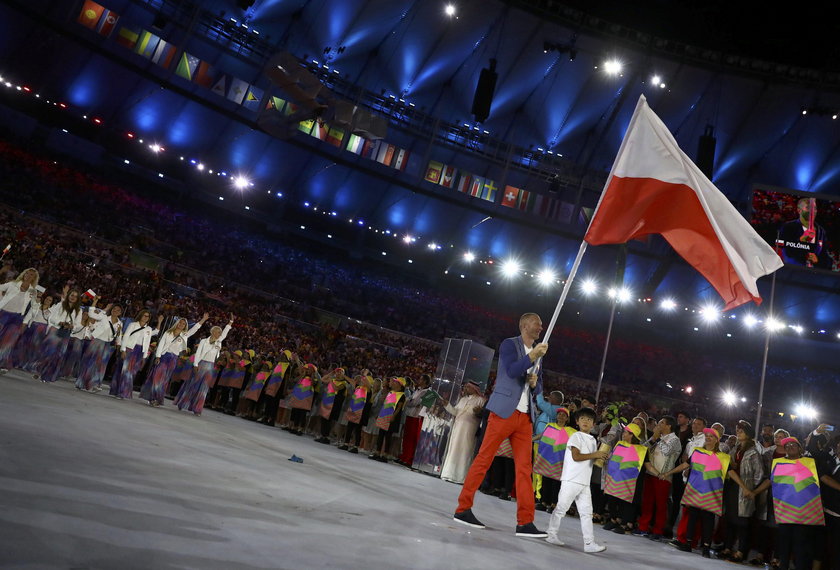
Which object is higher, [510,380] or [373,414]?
[510,380]

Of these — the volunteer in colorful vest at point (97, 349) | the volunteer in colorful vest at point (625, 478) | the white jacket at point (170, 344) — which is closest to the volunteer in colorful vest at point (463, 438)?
the volunteer in colorful vest at point (625, 478)

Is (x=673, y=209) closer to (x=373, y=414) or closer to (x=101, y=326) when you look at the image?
(x=373, y=414)

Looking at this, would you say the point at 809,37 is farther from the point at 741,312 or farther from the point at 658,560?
the point at 658,560

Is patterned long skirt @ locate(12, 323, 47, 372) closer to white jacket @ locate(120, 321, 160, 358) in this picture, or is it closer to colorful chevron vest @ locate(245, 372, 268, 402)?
white jacket @ locate(120, 321, 160, 358)

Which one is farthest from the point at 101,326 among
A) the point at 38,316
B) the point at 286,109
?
the point at 286,109

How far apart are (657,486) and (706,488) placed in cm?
94

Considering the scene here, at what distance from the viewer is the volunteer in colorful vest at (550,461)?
952cm

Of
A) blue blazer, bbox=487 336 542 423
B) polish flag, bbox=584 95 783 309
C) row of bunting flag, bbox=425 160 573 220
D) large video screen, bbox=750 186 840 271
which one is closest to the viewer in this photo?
blue blazer, bbox=487 336 542 423

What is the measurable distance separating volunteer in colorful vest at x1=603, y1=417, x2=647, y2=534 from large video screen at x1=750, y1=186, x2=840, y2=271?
10592 millimetres

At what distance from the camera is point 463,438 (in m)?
10.6

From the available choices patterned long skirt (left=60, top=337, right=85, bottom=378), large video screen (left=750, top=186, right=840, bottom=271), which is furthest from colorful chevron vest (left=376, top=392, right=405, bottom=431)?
large video screen (left=750, top=186, right=840, bottom=271)

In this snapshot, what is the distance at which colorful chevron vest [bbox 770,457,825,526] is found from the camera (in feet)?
23.2

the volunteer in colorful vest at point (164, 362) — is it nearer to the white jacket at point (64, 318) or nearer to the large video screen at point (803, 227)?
the white jacket at point (64, 318)

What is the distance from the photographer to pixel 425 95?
35812 millimetres
